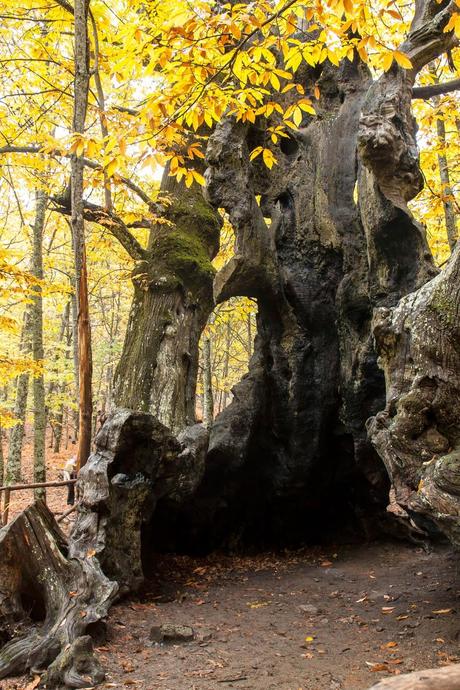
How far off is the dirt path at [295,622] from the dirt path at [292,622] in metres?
0.01

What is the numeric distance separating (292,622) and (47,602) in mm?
2518

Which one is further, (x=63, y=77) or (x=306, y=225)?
(x=63, y=77)

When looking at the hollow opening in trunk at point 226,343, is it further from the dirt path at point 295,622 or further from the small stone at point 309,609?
the small stone at point 309,609

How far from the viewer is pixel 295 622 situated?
5375mm

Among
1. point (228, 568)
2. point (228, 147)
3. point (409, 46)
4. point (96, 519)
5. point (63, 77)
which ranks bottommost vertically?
point (228, 568)

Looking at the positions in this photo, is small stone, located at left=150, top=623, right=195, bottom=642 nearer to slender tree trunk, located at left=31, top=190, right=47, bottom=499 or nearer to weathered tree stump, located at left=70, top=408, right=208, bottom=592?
weathered tree stump, located at left=70, top=408, right=208, bottom=592

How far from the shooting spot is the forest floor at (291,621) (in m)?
4.04

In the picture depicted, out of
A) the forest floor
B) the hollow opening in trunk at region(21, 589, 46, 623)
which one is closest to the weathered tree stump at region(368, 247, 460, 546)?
the forest floor

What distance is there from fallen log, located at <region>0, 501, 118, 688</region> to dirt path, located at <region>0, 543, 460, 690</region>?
244 millimetres

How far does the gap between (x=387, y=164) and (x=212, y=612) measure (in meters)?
5.71

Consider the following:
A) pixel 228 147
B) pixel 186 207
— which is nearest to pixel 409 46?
pixel 228 147

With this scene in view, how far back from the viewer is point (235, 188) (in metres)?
7.18

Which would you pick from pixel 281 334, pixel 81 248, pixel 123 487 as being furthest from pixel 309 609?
pixel 81 248

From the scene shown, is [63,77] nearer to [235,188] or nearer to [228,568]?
[235,188]
